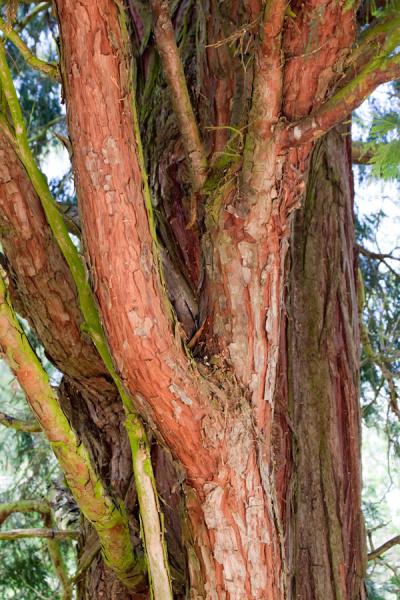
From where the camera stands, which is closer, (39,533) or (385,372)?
(39,533)

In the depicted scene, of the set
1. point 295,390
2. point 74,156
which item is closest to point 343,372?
point 295,390

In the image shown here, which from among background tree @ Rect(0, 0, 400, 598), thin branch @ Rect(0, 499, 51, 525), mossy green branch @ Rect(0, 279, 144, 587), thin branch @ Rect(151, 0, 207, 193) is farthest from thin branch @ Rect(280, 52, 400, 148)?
thin branch @ Rect(0, 499, 51, 525)

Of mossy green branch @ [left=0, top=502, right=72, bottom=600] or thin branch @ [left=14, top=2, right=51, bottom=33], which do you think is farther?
thin branch @ [left=14, top=2, right=51, bottom=33]

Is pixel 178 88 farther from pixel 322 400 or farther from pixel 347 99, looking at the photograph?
pixel 322 400

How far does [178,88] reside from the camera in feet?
4.67

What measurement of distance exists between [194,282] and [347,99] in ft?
2.49

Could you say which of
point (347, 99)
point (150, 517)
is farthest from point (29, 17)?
point (150, 517)

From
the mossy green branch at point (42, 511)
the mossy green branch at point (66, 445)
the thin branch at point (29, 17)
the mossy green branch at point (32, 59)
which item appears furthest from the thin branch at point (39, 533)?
the thin branch at point (29, 17)

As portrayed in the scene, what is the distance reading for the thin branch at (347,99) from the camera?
3.77ft

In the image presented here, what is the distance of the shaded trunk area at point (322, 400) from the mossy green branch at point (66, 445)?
1.88ft

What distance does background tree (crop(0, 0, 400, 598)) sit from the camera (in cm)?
118

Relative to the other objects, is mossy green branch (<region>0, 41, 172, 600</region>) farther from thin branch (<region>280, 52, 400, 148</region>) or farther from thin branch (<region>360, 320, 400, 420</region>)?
thin branch (<region>360, 320, 400, 420</region>)

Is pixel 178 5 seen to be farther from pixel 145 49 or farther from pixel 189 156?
pixel 189 156

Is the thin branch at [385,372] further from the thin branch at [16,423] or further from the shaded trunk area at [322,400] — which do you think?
the thin branch at [16,423]
